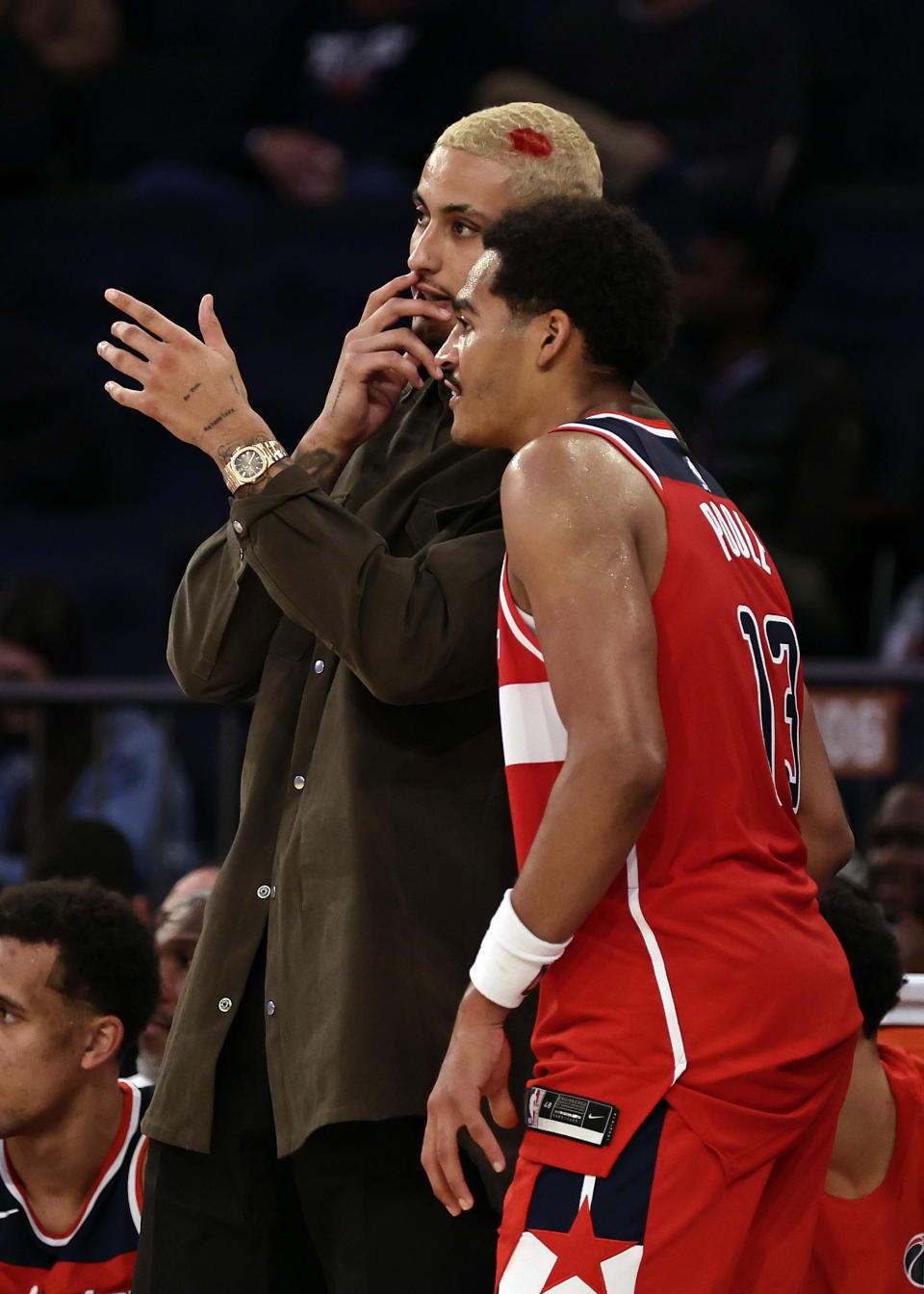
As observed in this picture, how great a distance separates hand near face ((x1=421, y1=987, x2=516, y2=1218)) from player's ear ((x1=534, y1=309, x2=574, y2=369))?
2.44 feet

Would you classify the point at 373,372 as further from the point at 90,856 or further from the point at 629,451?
the point at 90,856

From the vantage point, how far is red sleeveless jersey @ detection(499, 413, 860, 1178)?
1985 millimetres

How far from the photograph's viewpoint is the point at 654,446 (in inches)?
85.7

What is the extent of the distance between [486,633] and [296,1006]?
1.72ft

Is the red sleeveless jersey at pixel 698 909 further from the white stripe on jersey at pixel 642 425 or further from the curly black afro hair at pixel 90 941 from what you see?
the curly black afro hair at pixel 90 941

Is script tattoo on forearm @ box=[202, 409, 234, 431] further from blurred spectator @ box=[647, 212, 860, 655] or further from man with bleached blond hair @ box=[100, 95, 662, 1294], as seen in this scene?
blurred spectator @ box=[647, 212, 860, 655]

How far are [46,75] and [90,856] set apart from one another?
4.10 metres

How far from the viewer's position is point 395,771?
2465 mm

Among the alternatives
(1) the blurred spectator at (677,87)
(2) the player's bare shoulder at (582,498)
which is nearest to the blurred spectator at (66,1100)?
(2) the player's bare shoulder at (582,498)

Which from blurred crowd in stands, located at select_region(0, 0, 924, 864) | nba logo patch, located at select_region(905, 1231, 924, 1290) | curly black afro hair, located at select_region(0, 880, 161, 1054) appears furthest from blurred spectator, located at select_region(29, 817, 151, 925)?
nba logo patch, located at select_region(905, 1231, 924, 1290)

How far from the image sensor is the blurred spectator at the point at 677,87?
697 centimetres

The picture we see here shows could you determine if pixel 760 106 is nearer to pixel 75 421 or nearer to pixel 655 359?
pixel 75 421

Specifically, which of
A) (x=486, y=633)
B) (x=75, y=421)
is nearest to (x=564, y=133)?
(x=486, y=633)

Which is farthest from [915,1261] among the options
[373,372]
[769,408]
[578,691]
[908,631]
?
[769,408]
